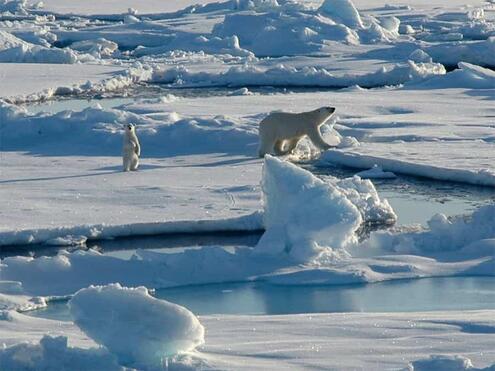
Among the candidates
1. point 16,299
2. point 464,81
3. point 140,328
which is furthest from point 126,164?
point 464,81

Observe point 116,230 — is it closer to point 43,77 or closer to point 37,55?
point 43,77

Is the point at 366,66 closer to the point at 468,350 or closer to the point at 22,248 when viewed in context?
the point at 22,248

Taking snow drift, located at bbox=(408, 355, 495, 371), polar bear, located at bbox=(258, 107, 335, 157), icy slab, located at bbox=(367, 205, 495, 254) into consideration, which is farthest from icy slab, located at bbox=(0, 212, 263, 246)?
snow drift, located at bbox=(408, 355, 495, 371)

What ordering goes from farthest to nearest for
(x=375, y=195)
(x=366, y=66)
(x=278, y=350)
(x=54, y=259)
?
(x=366, y=66)
(x=375, y=195)
(x=54, y=259)
(x=278, y=350)

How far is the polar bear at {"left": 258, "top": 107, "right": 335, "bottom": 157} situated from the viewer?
1138 cm

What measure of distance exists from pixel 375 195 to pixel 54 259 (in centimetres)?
280

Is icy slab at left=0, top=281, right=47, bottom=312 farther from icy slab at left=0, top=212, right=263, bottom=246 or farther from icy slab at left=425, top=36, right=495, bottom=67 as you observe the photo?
icy slab at left=425, top=36, right=495, bottom=67

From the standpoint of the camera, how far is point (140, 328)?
474cm

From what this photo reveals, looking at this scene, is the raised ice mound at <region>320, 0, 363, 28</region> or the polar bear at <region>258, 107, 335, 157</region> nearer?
the polar bear at <region>258, 107, 335, 157</region>

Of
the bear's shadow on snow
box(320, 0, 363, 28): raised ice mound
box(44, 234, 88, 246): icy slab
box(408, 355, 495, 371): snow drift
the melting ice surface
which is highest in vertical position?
box(408, 355, 495, 371): snow drift

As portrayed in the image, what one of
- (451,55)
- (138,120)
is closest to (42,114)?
(138,120)

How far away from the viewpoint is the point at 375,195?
913 centimetres

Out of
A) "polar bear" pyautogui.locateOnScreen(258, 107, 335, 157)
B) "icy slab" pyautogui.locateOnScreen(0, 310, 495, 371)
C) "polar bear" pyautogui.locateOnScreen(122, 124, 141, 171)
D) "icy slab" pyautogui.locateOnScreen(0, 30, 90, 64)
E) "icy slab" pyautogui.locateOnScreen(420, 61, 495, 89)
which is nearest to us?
"icy slab" pyautogui.locateOnScreen(0, 310, 495, 371)

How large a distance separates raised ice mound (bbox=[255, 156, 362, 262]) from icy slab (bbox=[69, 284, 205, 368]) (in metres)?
2.98
